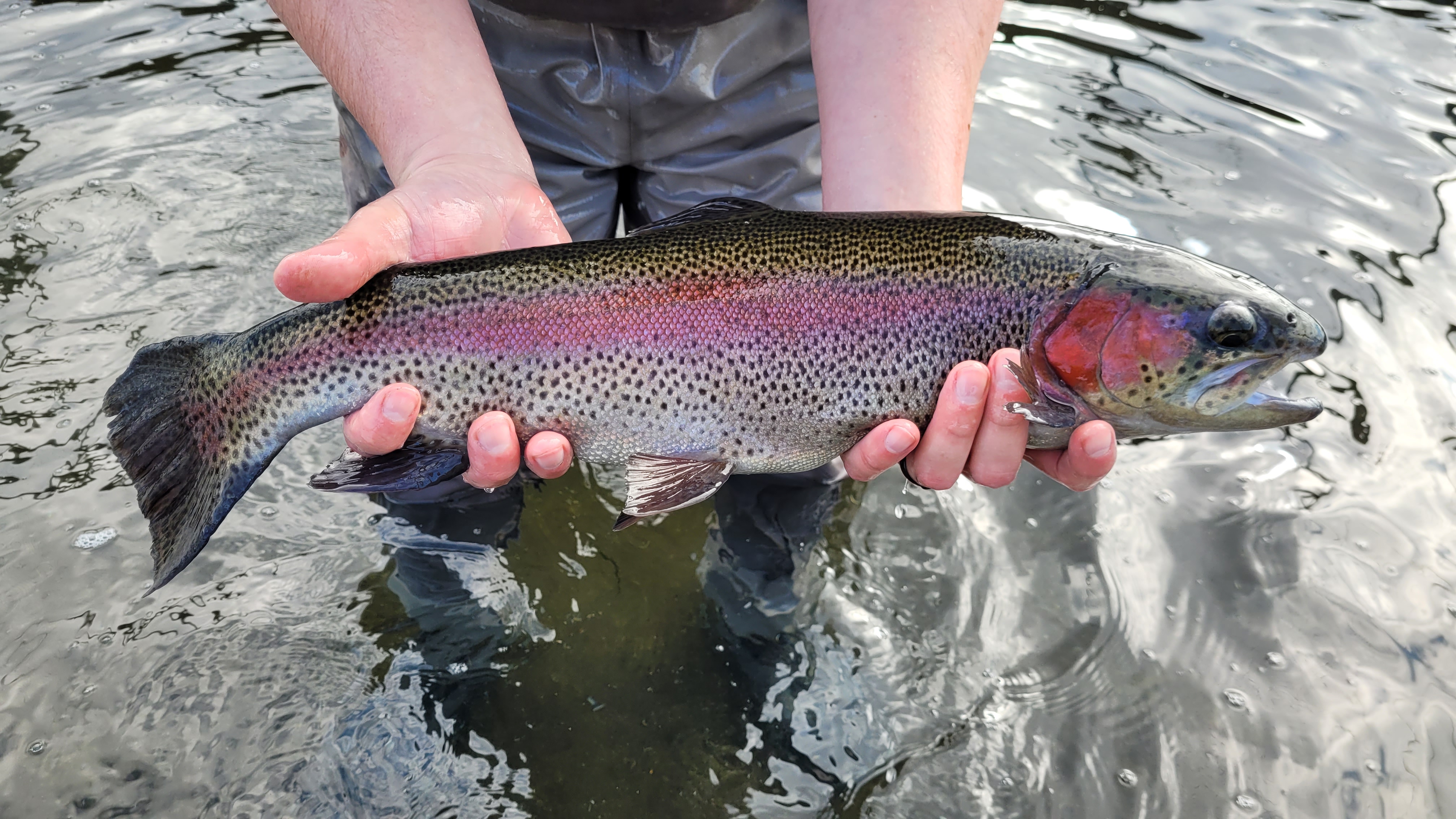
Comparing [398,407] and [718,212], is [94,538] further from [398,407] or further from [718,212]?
[718,212]

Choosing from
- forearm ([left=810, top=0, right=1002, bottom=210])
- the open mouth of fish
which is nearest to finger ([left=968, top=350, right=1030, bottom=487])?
the open mouth of fish

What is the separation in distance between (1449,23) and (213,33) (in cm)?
874

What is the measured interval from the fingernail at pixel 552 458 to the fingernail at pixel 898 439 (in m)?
0.75

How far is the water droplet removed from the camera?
3611 mm

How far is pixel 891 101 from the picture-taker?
8.54 ft

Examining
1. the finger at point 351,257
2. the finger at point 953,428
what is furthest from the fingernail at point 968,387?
the finger at point 351,257

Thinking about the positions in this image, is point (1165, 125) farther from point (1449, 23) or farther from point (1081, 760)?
point (1081, 760)

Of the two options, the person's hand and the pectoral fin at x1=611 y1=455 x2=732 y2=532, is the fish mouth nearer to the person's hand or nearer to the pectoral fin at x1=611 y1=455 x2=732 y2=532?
the person's hand

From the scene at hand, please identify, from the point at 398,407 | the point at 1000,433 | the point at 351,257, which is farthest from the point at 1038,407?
the point at 351,257

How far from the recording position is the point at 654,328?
91.6 inches

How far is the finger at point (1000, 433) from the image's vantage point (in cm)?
226

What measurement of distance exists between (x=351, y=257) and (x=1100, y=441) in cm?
170

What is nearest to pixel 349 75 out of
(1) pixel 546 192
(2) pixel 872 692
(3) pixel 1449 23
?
(1) pixel 546 192

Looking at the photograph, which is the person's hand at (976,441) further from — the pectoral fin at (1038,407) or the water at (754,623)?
the water at (754,623)
